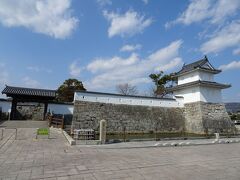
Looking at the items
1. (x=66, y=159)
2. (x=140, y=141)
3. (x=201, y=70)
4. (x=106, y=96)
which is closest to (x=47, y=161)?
(x=66, y=159)

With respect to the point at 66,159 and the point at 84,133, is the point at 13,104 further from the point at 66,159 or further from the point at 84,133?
the point at 66,159

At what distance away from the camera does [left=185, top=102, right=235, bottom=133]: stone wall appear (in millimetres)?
20109

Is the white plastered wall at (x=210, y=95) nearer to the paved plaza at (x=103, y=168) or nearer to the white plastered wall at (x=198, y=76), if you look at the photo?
the white plastered wall at (x=198, y=76)

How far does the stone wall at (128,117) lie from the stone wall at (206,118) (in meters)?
0.92

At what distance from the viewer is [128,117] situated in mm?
19188

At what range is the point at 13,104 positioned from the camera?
18578 millimetres

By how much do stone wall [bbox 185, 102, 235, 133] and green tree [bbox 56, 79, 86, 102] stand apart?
54.6 ft

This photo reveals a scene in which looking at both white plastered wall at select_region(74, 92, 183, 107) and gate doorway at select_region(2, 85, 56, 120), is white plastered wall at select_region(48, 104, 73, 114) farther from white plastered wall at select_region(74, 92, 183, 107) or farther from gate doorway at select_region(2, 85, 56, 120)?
white plastered wall at select_region(74, 92, 183, 107)

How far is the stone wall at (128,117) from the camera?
17.7 metres

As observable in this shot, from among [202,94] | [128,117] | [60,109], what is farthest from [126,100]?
[202,94]

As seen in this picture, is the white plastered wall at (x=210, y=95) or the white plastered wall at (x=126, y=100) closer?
the white plastered wall at (x=126, y=100)

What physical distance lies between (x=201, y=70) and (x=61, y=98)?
19.8m

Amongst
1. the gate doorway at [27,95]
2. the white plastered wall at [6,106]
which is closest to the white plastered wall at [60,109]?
the gate doorway at [27,95]

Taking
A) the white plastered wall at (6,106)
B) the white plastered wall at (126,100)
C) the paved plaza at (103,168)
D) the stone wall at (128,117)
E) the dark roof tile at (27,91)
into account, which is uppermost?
the dark roof tile at (27,91)
